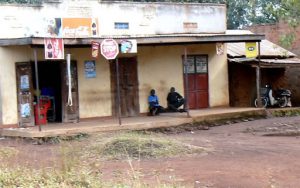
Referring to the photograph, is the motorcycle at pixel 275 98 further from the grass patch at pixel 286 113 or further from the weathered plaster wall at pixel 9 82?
the weathered plaster wall at pixel 9 82

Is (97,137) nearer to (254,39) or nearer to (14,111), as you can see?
(14,111)

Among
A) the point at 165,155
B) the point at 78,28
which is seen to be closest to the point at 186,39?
the point at 78,28

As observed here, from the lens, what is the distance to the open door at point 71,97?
18.3 m

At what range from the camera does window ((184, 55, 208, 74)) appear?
21250mm

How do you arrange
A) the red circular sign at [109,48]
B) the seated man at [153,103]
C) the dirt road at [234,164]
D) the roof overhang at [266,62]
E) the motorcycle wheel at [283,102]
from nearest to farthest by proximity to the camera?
the dirt road at [234,164] → the red circular sign at [109,48] → the seated man at [153,103] → the roof overhang at [266,62] → the motorcycle wheel at [283,102]

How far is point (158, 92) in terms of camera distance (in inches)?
803

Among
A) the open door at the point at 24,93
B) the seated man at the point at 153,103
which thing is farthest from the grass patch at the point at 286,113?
the open door at the point at 24,93

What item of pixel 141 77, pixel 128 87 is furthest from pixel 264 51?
pixel 128 87

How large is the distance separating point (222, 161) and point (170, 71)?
971cm

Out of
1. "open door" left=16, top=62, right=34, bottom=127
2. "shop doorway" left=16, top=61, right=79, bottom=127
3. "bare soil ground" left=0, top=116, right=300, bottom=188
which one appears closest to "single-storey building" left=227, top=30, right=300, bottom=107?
"bare soil ground" left=0, top=116, right=300, bottom=188

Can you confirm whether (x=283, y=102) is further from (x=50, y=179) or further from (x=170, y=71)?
(x=50, y=179)

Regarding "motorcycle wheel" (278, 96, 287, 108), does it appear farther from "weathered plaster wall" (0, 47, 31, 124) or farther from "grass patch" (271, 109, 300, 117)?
"weathered plaster wall" (0, 47, 31, 124)

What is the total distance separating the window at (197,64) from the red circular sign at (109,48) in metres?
5.02

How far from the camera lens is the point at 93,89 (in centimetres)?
1895
